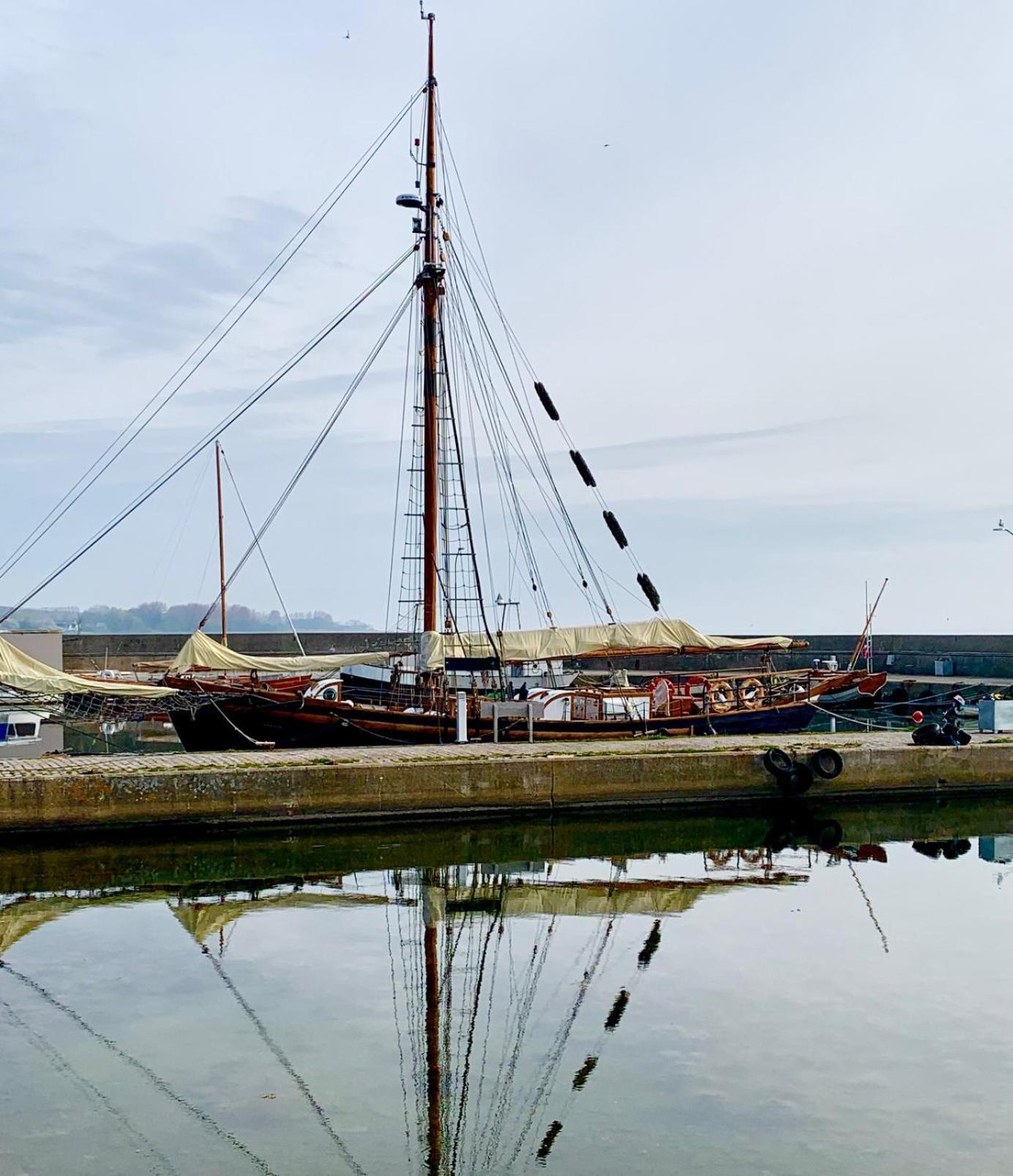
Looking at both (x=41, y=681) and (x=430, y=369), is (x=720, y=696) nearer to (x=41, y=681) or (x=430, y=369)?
(x=430, y=369)

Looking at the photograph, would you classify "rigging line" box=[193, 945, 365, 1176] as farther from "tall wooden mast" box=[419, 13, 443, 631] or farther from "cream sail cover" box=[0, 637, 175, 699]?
"tall wooden mast" box=[419, 13, 443, 631]

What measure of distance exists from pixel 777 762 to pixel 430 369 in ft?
51.1

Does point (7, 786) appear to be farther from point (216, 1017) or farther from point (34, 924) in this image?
point (216, 1017)

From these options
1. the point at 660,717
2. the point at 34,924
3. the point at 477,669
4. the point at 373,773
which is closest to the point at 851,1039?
the point at 34,924

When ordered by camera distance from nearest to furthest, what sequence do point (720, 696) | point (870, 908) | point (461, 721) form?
point (870, 908) < point (461, 721) < point (720, 696)

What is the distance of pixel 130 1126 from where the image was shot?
9.42m

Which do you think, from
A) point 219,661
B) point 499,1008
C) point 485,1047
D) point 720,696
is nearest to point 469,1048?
point 485,1047

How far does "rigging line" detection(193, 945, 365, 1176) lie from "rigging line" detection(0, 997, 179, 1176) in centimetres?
116

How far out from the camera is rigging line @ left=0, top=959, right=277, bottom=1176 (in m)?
8.95

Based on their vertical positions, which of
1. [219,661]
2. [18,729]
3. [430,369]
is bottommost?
[18,729]

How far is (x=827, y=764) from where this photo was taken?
2381 cm

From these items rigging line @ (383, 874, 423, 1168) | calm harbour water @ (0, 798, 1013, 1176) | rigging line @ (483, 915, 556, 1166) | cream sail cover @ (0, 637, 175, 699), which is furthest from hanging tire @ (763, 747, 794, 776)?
cream sail cover @ (0, 637, 175, 699)

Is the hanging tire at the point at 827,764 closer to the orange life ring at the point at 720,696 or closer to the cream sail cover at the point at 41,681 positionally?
the orange life ring at the point at 720,696

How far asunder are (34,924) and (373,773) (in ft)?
22.7
